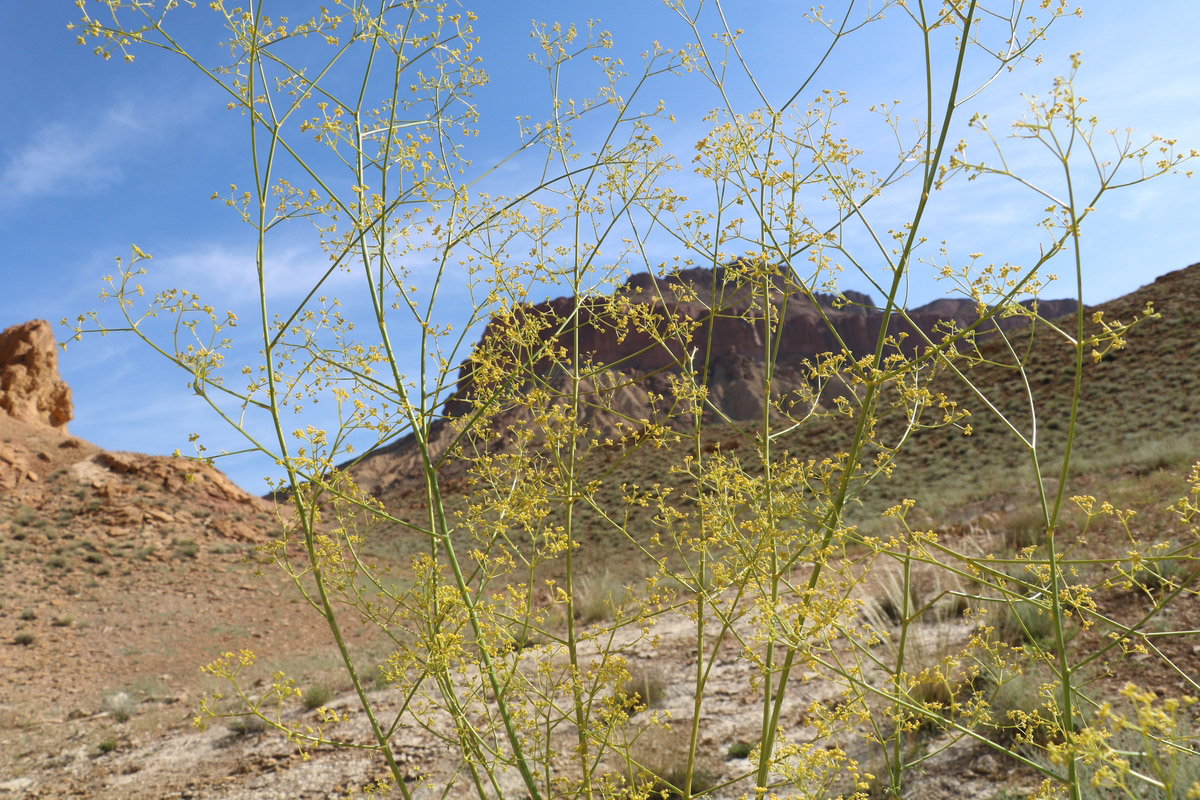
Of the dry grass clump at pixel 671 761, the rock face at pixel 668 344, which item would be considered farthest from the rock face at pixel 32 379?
the dry grass clump at pixel 671 761

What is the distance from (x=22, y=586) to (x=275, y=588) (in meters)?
5.82

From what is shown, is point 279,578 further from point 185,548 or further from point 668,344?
point 668,344

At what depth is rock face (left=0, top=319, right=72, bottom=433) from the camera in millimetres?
31969

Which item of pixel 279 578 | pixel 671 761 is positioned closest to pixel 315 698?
pixel 671 761

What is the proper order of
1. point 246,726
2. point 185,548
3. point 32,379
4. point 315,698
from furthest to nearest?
point 32,379 < point 185,548 < point 315,698 < point 246,726

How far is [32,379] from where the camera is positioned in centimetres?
3328

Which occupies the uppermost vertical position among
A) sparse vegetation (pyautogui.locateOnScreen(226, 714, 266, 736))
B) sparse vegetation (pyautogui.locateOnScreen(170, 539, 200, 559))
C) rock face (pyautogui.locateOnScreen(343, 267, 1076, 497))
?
rock face (pyautogui.locateOnScreen(343, 267, 1076, 497))

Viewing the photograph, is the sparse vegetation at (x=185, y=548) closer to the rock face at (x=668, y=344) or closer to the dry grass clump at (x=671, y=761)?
the rock face at (x=668, y=344)

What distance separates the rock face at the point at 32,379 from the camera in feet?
105

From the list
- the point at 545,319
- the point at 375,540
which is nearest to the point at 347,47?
the point at 545,319

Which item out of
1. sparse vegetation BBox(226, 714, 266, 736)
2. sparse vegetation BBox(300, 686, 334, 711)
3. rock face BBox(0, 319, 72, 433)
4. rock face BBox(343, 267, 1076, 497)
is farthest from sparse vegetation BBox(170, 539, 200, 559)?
sparse vegetation BBox(226, 714, 266, 736)

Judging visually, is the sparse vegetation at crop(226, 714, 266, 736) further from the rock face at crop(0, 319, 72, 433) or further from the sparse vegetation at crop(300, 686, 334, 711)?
the rock face at crop(0, 319, 72, 433)

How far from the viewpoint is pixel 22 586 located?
17547 mm

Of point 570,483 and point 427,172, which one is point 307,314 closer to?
point 427,172
